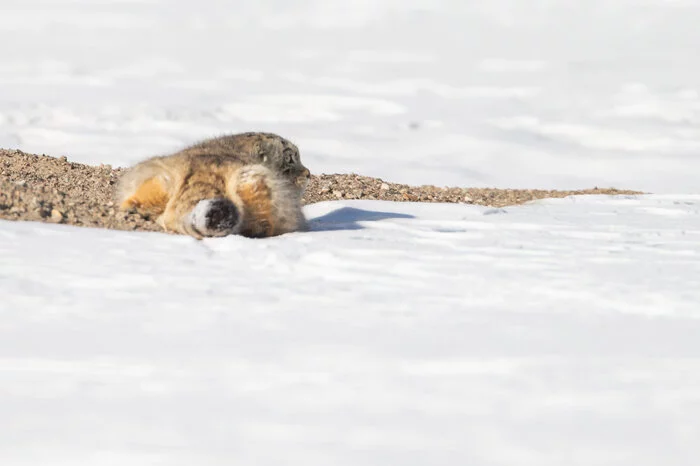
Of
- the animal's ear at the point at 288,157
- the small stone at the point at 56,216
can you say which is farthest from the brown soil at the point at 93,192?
the animal's ear at the point at 288,157

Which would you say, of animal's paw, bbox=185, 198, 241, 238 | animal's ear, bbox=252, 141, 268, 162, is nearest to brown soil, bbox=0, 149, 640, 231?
animal's paw, bbox=185, 198, 241, 238

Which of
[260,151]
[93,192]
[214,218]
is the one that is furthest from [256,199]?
[93,192]

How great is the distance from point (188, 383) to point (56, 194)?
391 centimetres

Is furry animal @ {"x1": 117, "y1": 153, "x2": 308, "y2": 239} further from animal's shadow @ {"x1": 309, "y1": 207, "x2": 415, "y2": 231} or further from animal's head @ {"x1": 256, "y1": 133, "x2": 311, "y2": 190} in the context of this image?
animal's head @ {"x1": 256, "y1": 133, "x2": 311, "y2": 190}

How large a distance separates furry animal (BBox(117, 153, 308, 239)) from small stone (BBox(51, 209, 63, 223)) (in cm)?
57

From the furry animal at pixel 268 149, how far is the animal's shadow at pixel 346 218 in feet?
1.15

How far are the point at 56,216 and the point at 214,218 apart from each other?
122 centimetres

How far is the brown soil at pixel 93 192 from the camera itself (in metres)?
7.27

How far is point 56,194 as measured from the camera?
25.6ft

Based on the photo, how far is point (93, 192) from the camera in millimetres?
9023

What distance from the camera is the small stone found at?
7120 millimetres

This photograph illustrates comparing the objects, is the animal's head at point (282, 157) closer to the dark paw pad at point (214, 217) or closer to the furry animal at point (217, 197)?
the furry animal at point (217, 197)

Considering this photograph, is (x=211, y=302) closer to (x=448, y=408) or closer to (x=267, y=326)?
(x=267, y=326)

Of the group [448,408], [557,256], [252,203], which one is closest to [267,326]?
[448,408]
